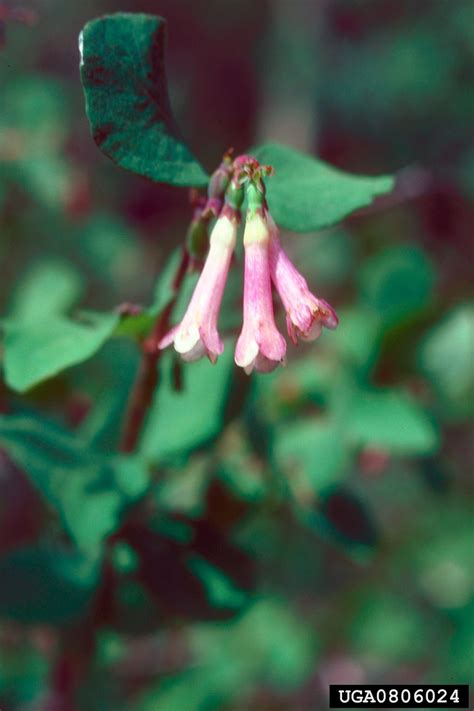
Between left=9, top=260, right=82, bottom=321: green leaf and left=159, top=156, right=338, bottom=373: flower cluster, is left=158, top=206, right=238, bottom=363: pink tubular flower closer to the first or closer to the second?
left=159, top=156, right=338, bottom=373: flower cluster

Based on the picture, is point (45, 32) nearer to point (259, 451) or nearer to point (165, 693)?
point (259, 451)

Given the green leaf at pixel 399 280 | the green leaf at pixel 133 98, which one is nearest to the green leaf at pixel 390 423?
the green leaf at pixel 399 280

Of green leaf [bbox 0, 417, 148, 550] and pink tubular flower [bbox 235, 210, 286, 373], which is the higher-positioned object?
pink tubular flower [bbox 235, 210, 286, 373]

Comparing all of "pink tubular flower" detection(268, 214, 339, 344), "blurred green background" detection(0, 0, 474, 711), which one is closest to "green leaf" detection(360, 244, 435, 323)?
"blurred green background" detection(0, 0, 474, 711)

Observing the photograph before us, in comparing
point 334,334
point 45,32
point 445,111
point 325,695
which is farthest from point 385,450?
point 445,111

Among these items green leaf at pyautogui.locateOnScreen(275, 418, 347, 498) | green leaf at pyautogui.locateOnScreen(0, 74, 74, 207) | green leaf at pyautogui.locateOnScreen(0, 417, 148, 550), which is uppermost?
green leaf at pyautogui.locateOnScreen(0, 74, 74, 207)

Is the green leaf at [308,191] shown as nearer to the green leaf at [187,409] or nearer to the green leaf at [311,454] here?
the green leaf at [187,409]

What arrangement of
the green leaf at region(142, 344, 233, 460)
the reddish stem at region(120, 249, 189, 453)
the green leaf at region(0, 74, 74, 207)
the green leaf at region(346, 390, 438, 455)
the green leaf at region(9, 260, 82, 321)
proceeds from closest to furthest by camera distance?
the reddish stem at region(120, 249, 189, 453) → the green leaf at region(142, 344, 233, 460) → the green leaf at region(346, 390, 438, 455) → the green leaf at region(9, 260, 82, 321) → the green leaf at region(0, 74, 74, 207)
